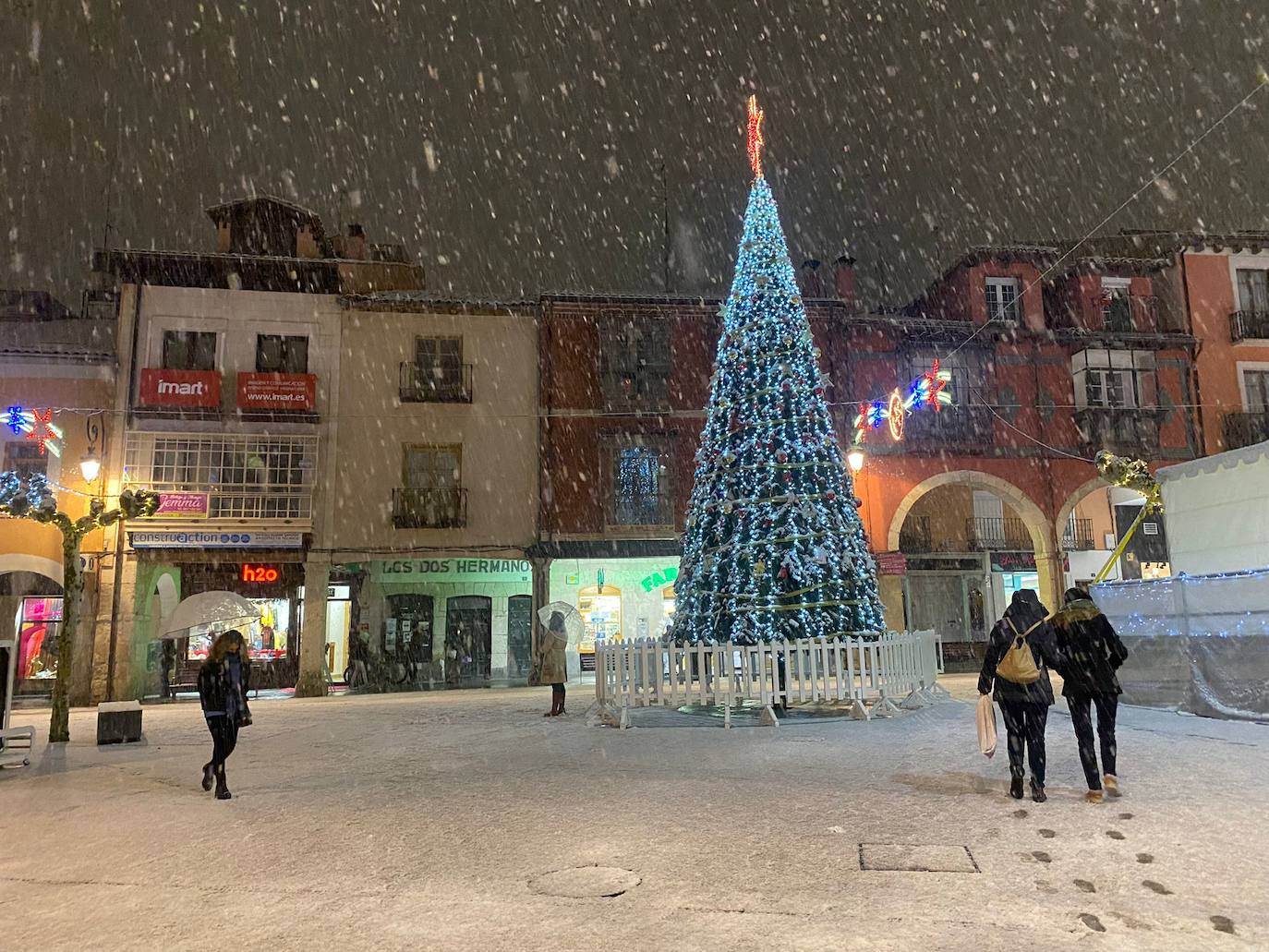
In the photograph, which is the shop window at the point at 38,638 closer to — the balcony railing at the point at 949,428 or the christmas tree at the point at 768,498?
the christmas tree at the point at 768,498

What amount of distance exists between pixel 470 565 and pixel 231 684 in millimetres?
15480

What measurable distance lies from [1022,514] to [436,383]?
16762mm

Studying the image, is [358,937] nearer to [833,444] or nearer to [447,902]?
[447,902]

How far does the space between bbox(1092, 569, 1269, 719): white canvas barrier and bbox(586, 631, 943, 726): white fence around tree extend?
350 centimetres

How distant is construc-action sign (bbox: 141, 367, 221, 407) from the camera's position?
68.1 ft

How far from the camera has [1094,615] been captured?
6.79 metres

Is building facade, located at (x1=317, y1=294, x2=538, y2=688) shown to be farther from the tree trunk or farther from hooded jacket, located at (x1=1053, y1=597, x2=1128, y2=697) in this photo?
hooded jacket, located at (x1=1053, y1=597, x2=1128, y2=697)

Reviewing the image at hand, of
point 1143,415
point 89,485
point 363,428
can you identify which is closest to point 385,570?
point 363,428

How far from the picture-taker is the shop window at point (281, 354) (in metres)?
22.0

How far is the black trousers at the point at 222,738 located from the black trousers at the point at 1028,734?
20.9 ft

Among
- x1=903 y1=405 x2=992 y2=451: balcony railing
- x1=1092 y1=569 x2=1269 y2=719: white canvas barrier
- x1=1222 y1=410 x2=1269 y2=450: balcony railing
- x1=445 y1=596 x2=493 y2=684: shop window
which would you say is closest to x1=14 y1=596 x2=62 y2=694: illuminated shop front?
x1=445 y1=596 x2=493 y2=684: shop window

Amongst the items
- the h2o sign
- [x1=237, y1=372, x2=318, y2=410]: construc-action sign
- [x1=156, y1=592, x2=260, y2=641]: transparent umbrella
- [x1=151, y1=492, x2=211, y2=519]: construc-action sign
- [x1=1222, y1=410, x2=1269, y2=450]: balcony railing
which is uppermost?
[x1=237, y1=372, x2=318, y2=410]: construc-action sign

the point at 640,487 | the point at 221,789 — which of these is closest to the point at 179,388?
the point at 640,487

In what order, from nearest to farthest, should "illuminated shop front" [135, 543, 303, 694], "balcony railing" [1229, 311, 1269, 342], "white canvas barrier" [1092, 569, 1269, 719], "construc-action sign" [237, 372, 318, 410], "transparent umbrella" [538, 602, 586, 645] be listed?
"white canvas barrier" [1092, 569, 1269, 719], "transparent umbrella" [538, 602, 586, 645], "illuminated shop front" [135, 543, 303, 694], "construc-action sign" [237, 372, 318, 410], "balcony railing" [1229, 311, 1269, 342]
